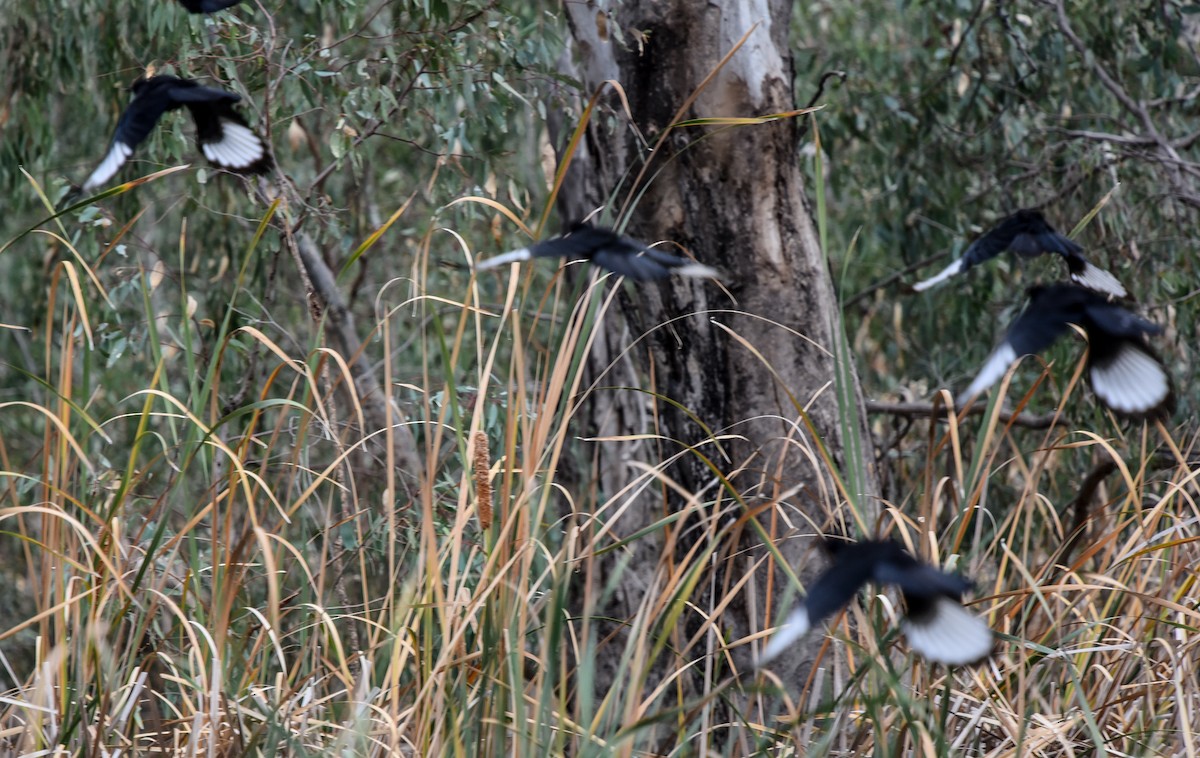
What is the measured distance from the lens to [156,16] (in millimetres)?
2533

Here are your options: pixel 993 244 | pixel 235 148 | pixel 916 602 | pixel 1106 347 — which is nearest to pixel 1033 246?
pixel 993 244

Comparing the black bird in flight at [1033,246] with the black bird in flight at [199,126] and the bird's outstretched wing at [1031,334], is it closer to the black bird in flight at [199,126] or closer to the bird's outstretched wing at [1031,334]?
the bird's outstretched wing at [1031,334]

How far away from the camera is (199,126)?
60.6 inches

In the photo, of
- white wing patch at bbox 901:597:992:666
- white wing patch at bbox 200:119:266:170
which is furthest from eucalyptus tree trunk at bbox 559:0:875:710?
white wing patch at bbox 901:597:992:666

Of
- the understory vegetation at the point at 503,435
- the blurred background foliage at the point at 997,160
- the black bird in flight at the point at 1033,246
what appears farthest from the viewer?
the blurred background foliage at the point at 997,160

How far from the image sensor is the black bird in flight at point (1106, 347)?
1.00m

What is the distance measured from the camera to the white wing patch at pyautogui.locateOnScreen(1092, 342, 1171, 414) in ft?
A: 3.28

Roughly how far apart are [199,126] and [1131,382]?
117cm

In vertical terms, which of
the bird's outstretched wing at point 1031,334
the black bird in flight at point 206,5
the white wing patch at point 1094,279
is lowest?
the white wing patch at point 1094,279

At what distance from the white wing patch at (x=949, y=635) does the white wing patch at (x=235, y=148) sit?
1.02 meters

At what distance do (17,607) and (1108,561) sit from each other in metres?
4.31

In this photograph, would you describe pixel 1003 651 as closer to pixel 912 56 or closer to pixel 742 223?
pixel 742 223

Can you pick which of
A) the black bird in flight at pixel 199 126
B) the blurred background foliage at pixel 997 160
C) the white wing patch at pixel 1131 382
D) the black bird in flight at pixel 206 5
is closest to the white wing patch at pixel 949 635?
the white wing patch at pixel 1131 382

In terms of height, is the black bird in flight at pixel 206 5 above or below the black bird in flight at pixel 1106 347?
above
